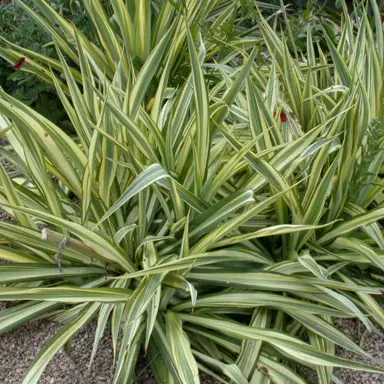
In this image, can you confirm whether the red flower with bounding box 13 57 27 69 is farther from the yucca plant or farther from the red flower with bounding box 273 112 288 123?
the red flower with bounding box 273 112 288 123

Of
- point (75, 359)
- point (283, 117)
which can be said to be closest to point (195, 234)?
point (75, 359)

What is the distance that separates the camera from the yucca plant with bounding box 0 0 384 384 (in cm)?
178

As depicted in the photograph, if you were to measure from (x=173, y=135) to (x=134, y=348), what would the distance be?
755mm

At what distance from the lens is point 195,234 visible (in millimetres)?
1948

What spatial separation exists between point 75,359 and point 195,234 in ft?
1.76

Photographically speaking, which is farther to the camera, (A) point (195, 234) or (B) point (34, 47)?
(B) point (34, 47)

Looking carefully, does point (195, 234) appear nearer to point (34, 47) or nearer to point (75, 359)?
point (75, 359)

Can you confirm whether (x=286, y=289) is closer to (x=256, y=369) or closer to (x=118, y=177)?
(x=256, y=369)

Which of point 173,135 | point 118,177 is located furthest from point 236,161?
point 118,177

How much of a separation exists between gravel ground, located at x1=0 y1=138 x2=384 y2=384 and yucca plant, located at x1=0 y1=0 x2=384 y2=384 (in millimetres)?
68

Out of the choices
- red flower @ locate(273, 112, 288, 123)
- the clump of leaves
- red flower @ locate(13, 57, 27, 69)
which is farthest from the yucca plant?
the clump of leaves

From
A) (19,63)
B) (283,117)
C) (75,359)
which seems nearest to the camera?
→ (75,359)

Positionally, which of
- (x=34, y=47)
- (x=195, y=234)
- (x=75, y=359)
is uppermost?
(x=34, y=47)

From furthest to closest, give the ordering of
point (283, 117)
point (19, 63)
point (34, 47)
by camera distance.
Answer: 1. point (34, 47)
2. point (19, 63)
3. point (283, 117)
